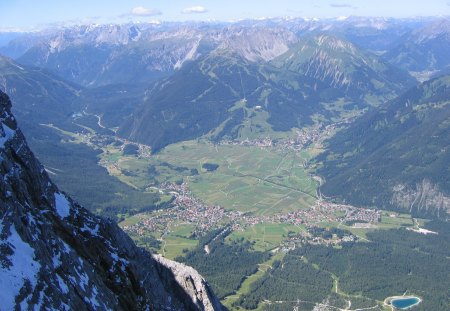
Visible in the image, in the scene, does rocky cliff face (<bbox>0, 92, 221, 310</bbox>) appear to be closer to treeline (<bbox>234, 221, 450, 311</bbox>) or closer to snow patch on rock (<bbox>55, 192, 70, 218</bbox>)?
snow patch on rock (<bbox>55, 192, 70, 218</bbox>)

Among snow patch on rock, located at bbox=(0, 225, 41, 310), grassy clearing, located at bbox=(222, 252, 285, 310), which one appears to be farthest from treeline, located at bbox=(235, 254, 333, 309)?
snow patch on rock, located at bbox=(0, 225, 41, 310)

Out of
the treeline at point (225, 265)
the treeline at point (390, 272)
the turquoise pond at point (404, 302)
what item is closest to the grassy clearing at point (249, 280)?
the treeline at point (225, 265)

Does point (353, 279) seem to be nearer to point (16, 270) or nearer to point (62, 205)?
point (62, 205)

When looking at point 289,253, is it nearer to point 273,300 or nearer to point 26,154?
point 273,300

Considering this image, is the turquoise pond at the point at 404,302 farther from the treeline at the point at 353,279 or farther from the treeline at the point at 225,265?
the treeline at the point at 225,265

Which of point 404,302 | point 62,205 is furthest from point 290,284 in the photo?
point 62,205

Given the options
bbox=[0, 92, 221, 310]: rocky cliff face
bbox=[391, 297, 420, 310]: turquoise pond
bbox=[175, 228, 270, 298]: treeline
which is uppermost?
bbox=[0, 92, 221, 310]: rocky cliff face
